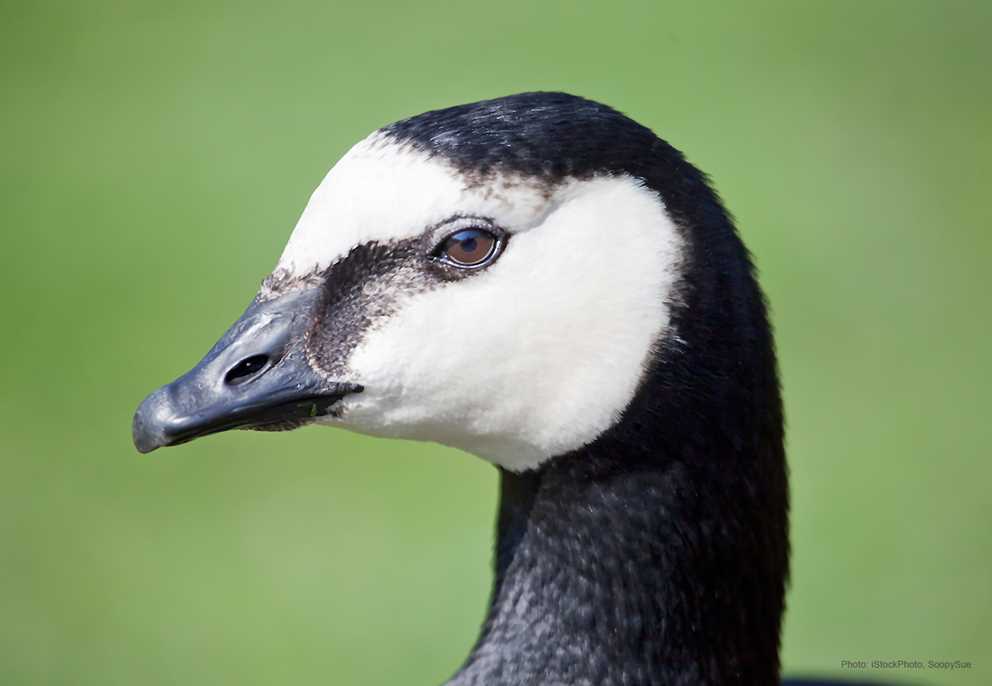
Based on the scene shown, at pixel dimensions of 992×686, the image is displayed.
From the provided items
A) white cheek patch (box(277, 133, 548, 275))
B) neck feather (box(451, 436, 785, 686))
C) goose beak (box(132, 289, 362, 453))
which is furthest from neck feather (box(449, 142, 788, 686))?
goose beak (box(132, 289, 362, 453))

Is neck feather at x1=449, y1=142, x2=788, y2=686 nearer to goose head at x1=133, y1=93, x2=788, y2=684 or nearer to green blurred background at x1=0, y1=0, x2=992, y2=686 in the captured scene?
goose head at x1=133, y1=93, x2=788, y2=684

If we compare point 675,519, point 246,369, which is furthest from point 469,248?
point 675,519

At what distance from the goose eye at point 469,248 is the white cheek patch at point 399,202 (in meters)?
0.02

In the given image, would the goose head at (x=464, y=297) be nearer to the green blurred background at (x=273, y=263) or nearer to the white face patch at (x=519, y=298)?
the white face patch at (x=519, y=298)

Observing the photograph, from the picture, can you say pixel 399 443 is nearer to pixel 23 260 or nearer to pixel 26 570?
pixel 26 570

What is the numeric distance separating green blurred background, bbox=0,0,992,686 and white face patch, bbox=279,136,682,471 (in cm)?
184

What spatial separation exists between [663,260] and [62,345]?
3.32 metres

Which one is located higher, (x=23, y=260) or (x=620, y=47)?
(x=620, y=47)

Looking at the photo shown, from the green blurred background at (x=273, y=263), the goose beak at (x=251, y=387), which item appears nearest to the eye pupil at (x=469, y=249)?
the goose beak at (x=251, y=387)

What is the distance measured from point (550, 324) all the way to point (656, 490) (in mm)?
244

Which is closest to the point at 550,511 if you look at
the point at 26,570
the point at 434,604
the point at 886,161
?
the point at 434,604

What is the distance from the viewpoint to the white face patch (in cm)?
131

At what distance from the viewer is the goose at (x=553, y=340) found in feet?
4.30

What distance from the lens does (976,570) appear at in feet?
10.1
